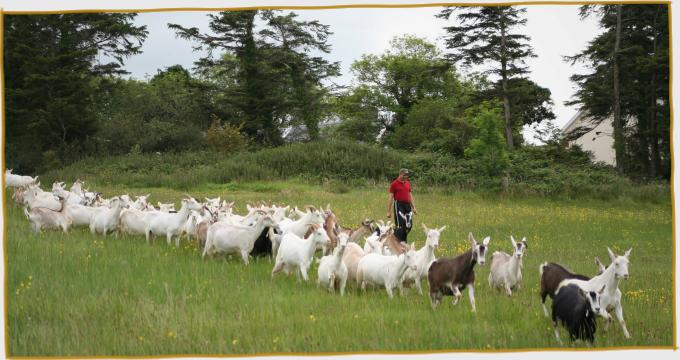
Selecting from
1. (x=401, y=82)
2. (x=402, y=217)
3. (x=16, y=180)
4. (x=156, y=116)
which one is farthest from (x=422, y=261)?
(x=401, y=82)

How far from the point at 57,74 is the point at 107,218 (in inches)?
156

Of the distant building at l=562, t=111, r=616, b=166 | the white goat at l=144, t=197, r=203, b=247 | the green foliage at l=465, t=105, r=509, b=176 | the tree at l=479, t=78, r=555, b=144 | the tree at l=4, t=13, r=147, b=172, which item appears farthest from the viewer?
the green foliage at l=465, t=105, r=509, b=176

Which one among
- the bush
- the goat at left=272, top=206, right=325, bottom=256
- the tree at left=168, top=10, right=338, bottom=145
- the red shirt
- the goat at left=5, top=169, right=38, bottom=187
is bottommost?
the goat at left=272, top=206, right=325, bottom=256

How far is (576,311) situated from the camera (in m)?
7.76

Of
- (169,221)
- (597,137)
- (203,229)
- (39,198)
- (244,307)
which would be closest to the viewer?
(244,307)

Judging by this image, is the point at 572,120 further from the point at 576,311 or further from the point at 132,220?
the point at 132,220

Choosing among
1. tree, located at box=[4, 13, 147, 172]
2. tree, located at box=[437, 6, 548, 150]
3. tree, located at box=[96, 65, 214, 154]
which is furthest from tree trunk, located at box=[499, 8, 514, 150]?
tree, located at box=[4, 13, 147, 172]

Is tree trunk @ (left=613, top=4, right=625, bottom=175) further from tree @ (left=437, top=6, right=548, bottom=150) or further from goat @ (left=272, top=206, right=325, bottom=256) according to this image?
goat @ (left=272, top=206, right=325, bottom=256)

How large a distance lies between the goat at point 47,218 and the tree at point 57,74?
4.88 ft

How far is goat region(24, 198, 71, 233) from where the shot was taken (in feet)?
43.8

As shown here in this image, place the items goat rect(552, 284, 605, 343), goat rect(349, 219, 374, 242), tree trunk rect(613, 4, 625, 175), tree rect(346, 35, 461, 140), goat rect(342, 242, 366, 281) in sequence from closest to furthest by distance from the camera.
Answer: goat rect(552, 284, 605, 343)
goat rect(342, 242, 366, 281)
tree trunk rect(613, 4, 625, 175)
goat rect(349, 219, 374, 242)
tree rect(346, 35, 461, 140)

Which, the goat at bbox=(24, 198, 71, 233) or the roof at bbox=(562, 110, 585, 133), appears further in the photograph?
the goat at bbox=(24, 198, 71, 233)

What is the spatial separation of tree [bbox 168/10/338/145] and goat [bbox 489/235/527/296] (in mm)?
4847

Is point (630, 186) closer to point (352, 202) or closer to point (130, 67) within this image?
point (352, 202)
